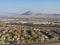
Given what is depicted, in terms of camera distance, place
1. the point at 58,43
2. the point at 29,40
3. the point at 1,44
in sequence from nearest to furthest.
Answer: the point at 1,44 < the point at 58,43 < the point at 29,40

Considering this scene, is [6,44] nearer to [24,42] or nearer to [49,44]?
[24,42]

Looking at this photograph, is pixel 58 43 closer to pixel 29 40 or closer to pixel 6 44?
pixel 29 40

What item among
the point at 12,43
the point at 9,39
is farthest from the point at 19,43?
the point at 9,39

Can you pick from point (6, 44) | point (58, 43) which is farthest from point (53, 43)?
point (6, 44)

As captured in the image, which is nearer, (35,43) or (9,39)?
(35,43)

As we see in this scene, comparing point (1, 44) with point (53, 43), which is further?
point (53, 43)

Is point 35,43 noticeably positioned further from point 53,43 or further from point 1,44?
point 1,44

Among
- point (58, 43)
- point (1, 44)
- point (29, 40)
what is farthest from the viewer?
point (29, 40)

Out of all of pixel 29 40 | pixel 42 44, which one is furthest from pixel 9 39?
pixel 42 44
